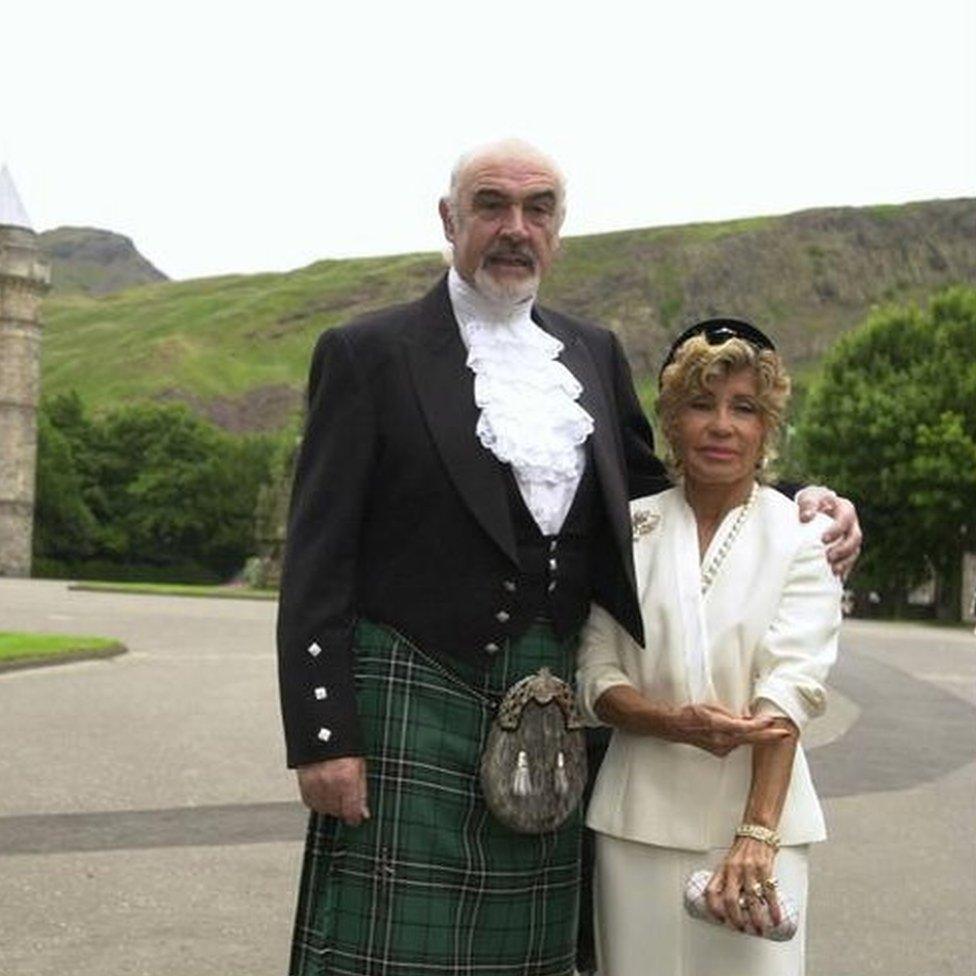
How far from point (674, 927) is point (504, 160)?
5.30 ft

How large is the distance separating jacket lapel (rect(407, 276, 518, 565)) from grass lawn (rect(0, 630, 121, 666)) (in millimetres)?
13283

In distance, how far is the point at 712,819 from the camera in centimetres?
304

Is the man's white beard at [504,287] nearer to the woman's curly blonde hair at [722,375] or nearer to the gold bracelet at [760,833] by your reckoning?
the woman's curly blonde hair at [722,375]

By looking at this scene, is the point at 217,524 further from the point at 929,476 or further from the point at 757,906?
the point at 757,906

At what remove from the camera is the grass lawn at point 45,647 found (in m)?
16.2

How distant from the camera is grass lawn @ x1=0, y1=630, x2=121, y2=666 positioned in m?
16.2

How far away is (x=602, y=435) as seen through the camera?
132 inches

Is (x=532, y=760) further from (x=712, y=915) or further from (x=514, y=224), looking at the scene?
(x=514, y=224)

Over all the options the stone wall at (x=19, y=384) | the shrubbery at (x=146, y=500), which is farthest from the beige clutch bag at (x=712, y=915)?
the shrubbery at (x=146, y=500)

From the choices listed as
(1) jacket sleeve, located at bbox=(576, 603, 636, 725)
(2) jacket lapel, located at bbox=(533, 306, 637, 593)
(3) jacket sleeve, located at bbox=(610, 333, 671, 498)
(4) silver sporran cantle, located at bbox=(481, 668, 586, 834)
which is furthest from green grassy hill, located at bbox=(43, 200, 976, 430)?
(4) silver sporran cantle, located at bbox=(481, 668, 586, 834)

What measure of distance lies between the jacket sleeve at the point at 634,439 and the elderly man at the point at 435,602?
0.78ft

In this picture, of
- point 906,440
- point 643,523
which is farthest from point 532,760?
point 906,440

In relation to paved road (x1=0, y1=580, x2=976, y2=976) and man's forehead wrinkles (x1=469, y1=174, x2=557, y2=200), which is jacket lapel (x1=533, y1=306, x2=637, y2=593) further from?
paved road (x1=0, y1=580, x2=976, y2=976)

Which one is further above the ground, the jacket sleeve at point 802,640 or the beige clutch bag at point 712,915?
the jacket sleeve at point 802,640
